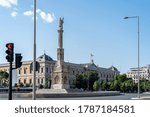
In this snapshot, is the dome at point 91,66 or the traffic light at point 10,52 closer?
the traffic light at point 10,52

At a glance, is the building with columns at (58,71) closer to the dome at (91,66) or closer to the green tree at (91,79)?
the dome at (91,66)

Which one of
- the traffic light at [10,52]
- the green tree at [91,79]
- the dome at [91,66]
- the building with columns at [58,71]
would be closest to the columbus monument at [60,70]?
the building with columns at [58,71]

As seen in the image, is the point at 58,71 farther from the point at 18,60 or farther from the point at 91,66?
the point at 91,66

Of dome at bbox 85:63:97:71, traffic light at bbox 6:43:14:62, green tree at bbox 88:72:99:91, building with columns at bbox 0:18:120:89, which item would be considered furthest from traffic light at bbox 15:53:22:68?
dome at bbox 85:63:97:71

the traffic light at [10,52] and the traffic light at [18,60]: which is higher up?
the traffic light at [10,52]

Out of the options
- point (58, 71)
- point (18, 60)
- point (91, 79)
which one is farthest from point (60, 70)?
point (91, 79)

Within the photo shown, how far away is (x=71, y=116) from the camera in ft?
23.1

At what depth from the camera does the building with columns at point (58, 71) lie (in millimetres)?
62344

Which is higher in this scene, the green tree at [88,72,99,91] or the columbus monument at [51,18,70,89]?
the columbus monument at [51,18,70,89]

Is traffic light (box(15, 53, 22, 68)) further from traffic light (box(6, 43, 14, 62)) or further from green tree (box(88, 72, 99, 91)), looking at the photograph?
green tree (box(88, 72, 99, 91))

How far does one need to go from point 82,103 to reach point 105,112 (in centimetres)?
56

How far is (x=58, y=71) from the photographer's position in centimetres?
6269

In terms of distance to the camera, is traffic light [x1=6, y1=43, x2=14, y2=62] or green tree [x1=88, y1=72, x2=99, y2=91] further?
green tree [x1=88, y1=72, x2=99, y2=91]

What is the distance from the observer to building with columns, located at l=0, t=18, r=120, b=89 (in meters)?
62.3
